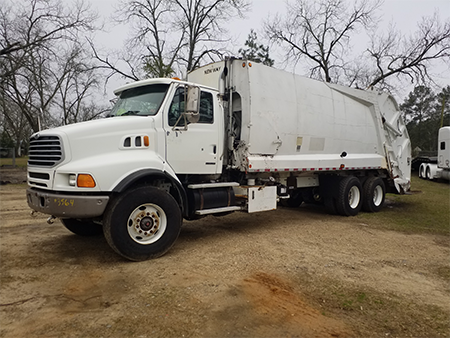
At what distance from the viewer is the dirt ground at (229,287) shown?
3.26 m

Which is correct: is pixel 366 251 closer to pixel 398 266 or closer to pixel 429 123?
pixel 398 266

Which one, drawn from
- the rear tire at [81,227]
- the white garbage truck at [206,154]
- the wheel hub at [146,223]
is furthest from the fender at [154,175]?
the rear tire at [81,227]

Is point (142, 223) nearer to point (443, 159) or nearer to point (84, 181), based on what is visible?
point (84, 181)

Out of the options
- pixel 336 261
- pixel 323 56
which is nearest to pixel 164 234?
pixel 336 261

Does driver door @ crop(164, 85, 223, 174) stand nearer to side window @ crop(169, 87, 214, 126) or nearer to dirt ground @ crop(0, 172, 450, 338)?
side window @ crop(169, 87, 214, 126)

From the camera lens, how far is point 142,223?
16.9ft

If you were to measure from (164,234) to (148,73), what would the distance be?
1984 cm

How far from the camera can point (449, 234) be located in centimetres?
763

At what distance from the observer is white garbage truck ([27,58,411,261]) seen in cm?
487

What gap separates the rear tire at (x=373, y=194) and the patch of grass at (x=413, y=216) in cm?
24

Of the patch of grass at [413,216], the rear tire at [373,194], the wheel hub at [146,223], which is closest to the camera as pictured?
the wheel hub at [146,223]

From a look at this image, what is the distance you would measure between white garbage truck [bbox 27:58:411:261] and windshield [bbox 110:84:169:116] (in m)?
0.02

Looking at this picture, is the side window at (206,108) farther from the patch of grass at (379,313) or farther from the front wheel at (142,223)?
the patch of grass at (379,313)

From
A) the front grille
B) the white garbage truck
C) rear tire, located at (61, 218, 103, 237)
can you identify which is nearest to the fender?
the white garbage truck
